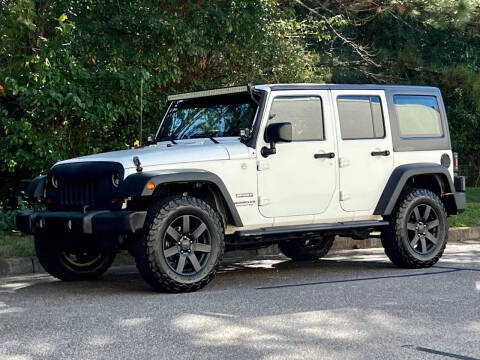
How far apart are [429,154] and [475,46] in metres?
15.5

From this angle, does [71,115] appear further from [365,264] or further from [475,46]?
[475,46]

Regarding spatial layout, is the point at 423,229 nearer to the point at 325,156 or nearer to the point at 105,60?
the point at 325,156

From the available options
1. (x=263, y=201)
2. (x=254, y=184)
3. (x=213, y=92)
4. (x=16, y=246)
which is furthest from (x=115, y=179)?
(x=16, y=246)

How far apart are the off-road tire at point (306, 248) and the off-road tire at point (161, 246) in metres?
2.61

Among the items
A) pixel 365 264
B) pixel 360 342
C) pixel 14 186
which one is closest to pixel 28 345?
pixel 360 342

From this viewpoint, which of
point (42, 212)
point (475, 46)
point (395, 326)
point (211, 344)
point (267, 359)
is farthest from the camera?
point (475, 46)

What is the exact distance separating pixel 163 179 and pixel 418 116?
3.58 m

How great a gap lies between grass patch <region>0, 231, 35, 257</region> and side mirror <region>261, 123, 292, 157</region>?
3260 mm

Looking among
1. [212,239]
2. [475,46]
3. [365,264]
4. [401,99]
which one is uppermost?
[475,46]

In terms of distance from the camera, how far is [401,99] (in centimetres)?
1028

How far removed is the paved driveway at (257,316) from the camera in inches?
232

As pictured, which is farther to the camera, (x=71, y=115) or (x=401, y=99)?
(x=71, y=115)

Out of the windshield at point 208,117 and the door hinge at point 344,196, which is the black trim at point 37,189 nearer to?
the windshield at point 208,117

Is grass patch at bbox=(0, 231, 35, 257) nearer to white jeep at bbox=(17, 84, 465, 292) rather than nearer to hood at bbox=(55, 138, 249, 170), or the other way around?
white jeep at bbox=(17, 84, 465, 292)
